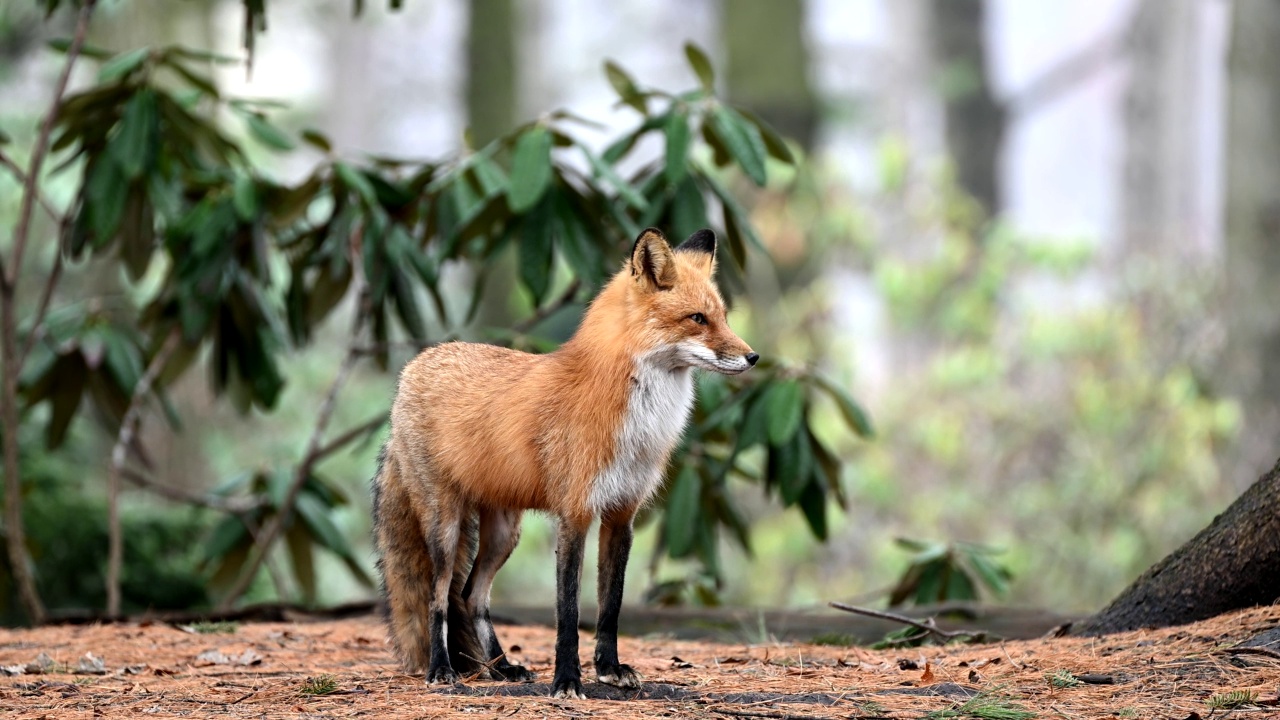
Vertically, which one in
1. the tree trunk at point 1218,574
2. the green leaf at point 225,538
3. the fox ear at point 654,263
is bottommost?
the tree trunk at point 1218,574

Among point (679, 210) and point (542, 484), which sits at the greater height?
point (679, 210)

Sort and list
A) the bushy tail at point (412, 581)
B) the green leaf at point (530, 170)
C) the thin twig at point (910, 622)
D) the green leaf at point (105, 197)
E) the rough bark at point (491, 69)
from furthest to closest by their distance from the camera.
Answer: the rough bark at point (491, 69), the green leaf at point (105, 197), the green leaf at point (530, 170), the thin twig at point (910, 622), the bushy tail at point (412, 581)

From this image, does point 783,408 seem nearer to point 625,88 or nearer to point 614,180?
point 614,180

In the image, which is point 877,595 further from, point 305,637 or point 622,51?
point 622,51

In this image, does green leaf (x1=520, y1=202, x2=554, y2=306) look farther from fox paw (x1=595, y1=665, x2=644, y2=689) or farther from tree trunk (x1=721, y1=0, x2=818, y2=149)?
tree trunk (x1=721, y1=0, x2=818, y2=149)

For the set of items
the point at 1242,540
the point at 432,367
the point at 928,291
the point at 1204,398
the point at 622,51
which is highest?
the point at 622,51

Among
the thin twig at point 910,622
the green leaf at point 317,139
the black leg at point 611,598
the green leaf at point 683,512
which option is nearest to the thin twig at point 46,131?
the green leaf at point 317,139

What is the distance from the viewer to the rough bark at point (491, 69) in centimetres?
1418

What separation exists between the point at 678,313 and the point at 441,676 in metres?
1.50

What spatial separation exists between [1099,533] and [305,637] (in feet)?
26.8

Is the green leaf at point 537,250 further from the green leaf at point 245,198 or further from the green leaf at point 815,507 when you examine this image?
the green leaf at point 815,507

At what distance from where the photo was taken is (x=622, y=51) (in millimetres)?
29594

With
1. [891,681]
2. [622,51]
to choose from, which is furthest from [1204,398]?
[622,51]

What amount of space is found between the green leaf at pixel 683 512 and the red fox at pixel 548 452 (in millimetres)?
2492
